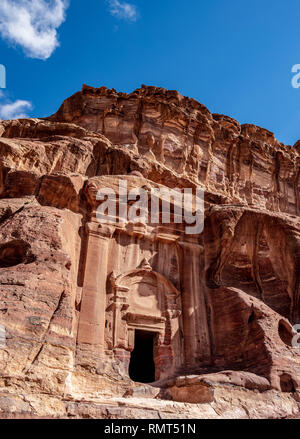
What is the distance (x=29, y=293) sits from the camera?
10242mm

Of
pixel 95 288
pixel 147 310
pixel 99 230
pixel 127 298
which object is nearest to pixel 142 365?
pixel 147 310

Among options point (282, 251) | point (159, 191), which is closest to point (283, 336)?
point (282, 251)

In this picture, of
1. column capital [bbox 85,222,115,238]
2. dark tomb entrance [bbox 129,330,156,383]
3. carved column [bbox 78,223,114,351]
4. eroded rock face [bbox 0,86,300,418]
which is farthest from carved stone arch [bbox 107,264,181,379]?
dark tomb entrance [bbox 129,330,156,383]

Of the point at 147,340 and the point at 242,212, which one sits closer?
the point at 147,340

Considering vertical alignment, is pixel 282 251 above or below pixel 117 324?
above

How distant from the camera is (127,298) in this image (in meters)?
15.1

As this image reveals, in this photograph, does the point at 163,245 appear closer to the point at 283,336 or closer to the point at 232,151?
the point at 283,336

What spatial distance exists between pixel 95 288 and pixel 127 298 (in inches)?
54.4

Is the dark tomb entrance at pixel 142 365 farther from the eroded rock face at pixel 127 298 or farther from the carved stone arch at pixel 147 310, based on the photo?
the carved stone arch at pixel 147 310

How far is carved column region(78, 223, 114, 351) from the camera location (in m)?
13.4

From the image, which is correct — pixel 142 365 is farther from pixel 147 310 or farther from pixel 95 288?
pixel 95 288

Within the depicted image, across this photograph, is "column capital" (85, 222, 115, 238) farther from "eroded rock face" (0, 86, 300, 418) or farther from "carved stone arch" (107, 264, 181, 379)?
"carved stone arch" (107, 264, 181, 379)

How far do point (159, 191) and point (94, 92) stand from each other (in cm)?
1671

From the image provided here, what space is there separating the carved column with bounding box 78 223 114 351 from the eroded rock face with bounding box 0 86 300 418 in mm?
42
